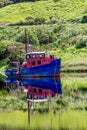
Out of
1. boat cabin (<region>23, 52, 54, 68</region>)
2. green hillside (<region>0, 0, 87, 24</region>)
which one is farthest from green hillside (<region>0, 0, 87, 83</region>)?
boat cabin (<region>23, 52, 54, 68</region>)

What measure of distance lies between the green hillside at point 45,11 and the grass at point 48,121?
357 feet

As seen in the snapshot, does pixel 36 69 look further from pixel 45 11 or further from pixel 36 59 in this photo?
pixel 45 11

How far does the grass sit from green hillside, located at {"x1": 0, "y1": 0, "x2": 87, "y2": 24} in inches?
4287

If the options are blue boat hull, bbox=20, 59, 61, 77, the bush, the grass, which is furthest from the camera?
the bush

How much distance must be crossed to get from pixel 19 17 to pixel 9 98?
353 feet

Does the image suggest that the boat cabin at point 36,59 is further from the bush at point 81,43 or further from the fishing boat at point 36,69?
the bush at point 81,43

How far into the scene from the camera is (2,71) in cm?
11919

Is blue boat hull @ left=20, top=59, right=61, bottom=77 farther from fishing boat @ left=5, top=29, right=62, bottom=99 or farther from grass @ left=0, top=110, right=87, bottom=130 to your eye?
grass @ left=0, top=110, right=87, bottom=130

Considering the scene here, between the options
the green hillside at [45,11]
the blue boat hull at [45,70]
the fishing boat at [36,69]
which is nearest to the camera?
the blue boat hull at [45,70]

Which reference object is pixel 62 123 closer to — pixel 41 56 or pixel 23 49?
pixel 41 56

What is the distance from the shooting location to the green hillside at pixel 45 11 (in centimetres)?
15938

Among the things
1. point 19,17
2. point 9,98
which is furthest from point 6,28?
point 9,98

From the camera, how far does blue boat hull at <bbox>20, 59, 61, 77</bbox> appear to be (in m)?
97.8

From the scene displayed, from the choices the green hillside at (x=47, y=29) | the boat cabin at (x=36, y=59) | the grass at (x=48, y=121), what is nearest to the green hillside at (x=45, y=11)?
the green hillside at (x=47, y=29)
